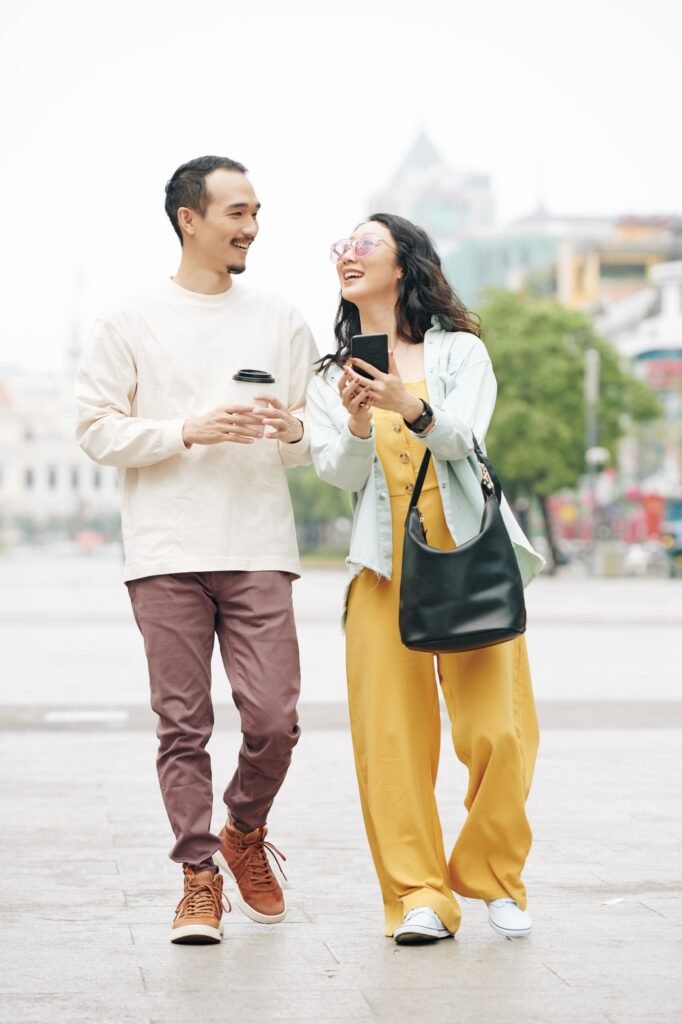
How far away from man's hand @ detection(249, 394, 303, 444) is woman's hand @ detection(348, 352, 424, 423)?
1.15ft

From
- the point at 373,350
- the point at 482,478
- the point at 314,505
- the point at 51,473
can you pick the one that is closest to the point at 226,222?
the point at 373,350

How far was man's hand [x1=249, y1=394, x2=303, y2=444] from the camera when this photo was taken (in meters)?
4.53

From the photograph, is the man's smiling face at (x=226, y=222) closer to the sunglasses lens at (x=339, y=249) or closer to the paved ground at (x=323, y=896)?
the sunglasses lens at (x=339, y=249)

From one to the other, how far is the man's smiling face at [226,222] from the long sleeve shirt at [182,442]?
122mm

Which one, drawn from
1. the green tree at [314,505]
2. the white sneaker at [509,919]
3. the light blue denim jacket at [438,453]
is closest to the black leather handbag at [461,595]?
the light blue denim jacket at [438,453]

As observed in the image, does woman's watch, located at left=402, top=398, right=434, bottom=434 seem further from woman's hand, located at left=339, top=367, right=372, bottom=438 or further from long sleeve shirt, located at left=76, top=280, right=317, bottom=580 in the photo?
long sleeve shirt, located at left=76, top=280, right=317, bottom=580

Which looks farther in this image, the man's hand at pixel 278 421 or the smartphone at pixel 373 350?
the man's hand at pixel 278 421

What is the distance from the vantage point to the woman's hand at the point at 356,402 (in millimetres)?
4223

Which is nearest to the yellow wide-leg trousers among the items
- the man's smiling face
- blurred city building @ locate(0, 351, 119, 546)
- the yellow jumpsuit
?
the yellow jumpsuit

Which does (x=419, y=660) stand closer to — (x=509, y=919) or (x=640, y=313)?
(x=509, y=919)

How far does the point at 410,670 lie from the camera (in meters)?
4.51

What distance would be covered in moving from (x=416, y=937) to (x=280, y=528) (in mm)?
1120

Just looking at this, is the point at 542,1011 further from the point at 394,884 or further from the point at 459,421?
the point at 459,421

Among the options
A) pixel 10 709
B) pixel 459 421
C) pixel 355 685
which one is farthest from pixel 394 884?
pixel 10 709
